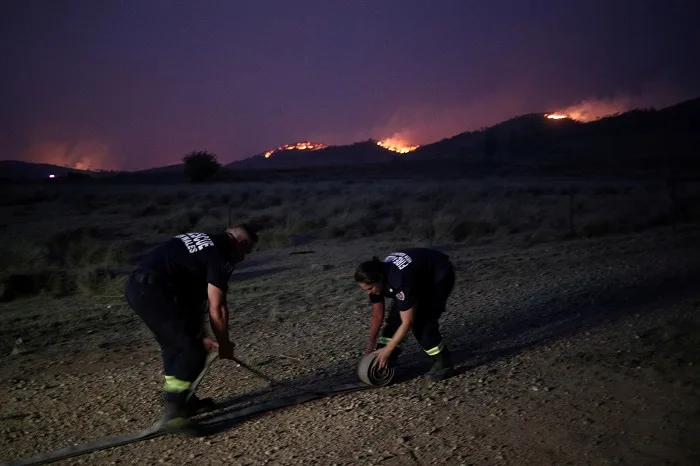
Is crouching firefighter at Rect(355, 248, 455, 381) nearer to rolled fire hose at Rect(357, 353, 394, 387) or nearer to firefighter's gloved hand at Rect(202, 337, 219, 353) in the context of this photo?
rolled fire hose at Rect(357, 353, 394, 387)

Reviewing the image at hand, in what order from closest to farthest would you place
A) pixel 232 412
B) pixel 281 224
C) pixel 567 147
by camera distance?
pixel 232 412, pixel 281 224, pixel 567 147

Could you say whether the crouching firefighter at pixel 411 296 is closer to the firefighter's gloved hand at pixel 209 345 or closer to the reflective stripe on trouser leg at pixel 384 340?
the reflective stripe on trouser leg at pixel 384 340

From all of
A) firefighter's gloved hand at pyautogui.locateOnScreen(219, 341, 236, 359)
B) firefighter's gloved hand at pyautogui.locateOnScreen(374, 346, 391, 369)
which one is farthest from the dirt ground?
firefighter's gloved hand at pyautogui.locateOnScreen(219, 341, 236, 359)

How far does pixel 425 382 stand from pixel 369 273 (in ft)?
4.14

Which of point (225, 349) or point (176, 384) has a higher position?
point (225, 349)

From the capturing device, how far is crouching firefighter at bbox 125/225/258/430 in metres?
5.20

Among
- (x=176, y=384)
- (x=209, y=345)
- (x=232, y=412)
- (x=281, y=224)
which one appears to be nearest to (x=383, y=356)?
(x=232, y=412)

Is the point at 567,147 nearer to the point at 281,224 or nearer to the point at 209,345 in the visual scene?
the point at 281,224

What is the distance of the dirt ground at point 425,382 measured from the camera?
16.1 feet

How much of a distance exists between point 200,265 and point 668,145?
111508mm

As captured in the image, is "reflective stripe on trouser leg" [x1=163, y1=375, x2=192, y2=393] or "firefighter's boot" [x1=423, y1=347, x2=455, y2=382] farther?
"firefighter's boot" [x1=423, y1=347, x2=455, y2=382]

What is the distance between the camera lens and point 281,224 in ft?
84.6

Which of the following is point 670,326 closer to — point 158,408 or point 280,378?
point 280,378

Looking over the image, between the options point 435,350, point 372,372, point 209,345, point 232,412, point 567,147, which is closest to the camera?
point 209,345
